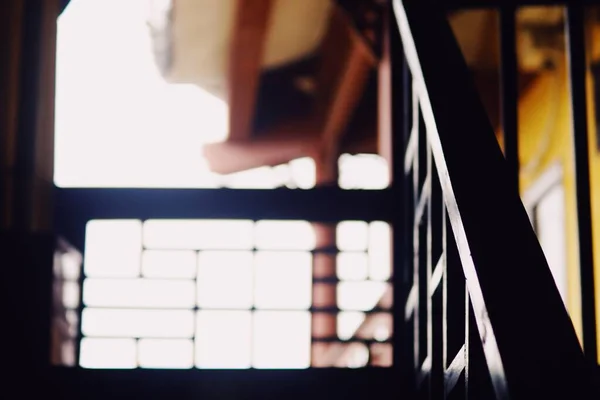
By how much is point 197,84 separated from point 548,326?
7536mm

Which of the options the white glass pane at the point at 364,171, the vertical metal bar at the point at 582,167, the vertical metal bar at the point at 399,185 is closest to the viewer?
the vertical metal bar at the point at 582,167

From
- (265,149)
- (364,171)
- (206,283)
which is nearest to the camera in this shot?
(206,283)

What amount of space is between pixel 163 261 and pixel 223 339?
120 centimetres

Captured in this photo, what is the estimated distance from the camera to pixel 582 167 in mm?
1943

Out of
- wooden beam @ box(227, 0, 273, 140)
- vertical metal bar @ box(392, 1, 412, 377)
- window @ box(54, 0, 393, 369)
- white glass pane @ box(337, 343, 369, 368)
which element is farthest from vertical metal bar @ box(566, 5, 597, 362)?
white glass pane @ box(337, 343, 369, 368)

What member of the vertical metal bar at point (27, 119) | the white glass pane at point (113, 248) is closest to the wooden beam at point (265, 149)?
the white glass pane at point (113, 248)

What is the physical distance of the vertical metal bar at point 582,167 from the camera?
1845mm

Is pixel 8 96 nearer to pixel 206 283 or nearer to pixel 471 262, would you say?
pixel 206 283

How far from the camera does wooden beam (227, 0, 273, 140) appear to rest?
542 centimetres

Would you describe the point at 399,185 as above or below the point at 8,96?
below

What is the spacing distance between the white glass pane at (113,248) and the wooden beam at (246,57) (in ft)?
8.29

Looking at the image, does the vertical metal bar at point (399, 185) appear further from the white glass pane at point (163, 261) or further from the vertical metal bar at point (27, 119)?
the vertical metal bar at point (27, 119)

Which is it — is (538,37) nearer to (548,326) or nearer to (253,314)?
(253,314)

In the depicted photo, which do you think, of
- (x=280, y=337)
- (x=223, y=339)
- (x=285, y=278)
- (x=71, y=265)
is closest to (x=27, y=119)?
(x=71, y=265)
